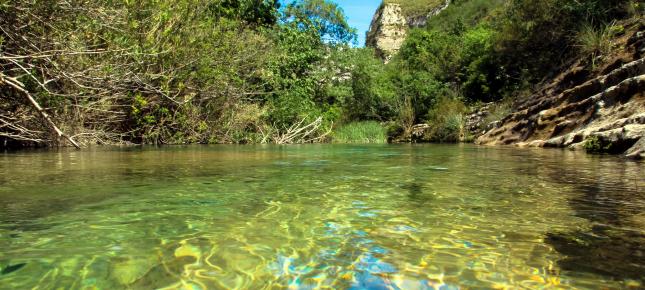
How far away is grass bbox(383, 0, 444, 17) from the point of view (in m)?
94.3

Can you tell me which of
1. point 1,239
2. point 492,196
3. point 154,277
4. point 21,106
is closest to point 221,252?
point 154,277

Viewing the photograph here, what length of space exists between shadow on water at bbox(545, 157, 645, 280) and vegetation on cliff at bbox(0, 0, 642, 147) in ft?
22.4

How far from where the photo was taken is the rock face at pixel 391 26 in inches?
3457

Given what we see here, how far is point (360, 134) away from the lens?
24.8 meters

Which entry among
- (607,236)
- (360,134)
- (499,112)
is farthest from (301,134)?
(607,236)

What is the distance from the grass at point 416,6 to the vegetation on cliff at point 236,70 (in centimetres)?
6445

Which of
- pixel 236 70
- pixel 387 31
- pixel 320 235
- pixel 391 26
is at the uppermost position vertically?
pixel 391 26

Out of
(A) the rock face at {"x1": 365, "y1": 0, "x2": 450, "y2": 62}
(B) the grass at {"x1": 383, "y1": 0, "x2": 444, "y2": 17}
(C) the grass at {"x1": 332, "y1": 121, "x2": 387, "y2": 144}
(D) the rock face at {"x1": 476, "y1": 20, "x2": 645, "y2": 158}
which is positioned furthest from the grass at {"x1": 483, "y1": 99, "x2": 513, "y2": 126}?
(B) the grass at {"x1": 383, "y1": 0, "x2": 444, "y2": 17}

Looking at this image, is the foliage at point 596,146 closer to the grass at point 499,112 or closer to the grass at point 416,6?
the grass at point 499,112

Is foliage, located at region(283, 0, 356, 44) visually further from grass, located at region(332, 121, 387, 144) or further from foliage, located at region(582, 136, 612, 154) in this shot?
foliage, located at region(582, 136, 612, 154)

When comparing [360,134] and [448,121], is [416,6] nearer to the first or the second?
[360,134]

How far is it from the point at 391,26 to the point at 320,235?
94388 millimetres

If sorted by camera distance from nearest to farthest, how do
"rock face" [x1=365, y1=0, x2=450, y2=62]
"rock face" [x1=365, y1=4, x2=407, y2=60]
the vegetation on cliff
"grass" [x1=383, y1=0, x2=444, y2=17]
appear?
1. the vegetation on cliff
2. "rock face" [x1=365, y1=4, x2=407, y2=60]
3. "rock face" [x1=365, y1=0, x2=450, y2=62]
4. "grass" [x1=383, y1=0, x2=444, y2=17]

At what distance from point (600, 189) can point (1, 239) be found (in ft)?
14.7
